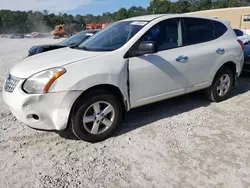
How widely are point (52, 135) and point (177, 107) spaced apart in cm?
235

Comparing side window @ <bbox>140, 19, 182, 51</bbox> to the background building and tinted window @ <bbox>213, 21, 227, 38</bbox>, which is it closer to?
tinted window @ <bbox>213, 21, 227, 38</bbox>

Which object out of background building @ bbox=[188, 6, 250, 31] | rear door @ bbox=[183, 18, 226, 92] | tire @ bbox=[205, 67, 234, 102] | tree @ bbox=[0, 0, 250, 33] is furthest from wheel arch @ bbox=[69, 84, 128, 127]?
tree @ bbox=[0, 0, 250, 33]

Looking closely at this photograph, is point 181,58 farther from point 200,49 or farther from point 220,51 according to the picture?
point 220,51

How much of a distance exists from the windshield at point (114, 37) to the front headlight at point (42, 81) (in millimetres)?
863

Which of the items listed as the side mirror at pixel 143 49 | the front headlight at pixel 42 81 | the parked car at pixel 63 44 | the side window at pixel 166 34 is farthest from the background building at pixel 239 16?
the front headlight at pixel 42 81

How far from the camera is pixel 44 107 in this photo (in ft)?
9.34

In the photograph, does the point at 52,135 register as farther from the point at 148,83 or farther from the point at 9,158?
the point at 148,83

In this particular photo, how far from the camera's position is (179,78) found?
3.86 meters

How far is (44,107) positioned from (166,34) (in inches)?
86.1

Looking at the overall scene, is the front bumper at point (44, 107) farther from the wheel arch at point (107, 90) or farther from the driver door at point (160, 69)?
the driver door at point (160, 69)

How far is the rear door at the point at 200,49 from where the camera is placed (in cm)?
397

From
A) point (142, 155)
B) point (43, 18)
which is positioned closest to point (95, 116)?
point (142, 155)

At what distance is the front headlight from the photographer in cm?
280

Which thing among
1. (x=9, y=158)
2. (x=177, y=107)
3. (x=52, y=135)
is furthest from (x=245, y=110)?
(x=9, y=158)
